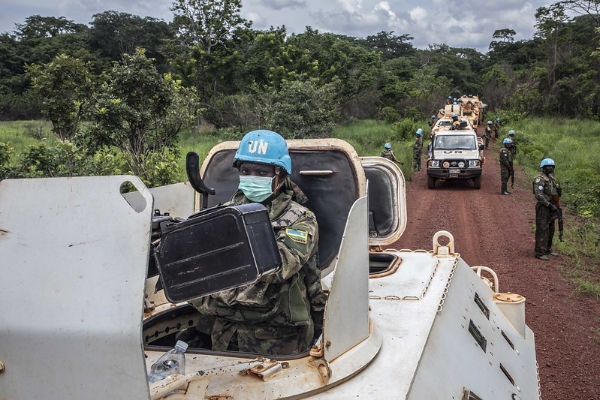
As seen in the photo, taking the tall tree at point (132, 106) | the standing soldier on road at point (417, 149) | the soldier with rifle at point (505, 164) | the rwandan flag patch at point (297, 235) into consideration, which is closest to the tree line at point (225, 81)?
the tall tree at point (132, 106)

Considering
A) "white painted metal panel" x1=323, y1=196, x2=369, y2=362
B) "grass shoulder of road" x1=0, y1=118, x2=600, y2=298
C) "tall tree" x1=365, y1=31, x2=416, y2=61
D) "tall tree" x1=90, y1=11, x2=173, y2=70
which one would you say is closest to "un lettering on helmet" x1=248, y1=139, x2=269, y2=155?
"white painted metal panel" x1=323, y1=196, x2=369, y2=362

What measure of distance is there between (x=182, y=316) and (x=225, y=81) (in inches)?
965

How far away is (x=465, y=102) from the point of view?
31234mm

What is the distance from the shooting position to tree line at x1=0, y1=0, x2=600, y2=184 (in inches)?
388

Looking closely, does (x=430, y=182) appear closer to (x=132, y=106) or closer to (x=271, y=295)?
(x=132, y=106)

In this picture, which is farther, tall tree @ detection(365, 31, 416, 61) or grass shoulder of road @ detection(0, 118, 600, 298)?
tall tree @ detection(365, 31, 416, 61)

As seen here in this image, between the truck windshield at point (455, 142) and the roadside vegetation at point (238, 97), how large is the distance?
1.49m

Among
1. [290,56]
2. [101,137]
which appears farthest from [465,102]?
[101,137]

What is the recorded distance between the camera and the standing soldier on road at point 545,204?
34.6 ft

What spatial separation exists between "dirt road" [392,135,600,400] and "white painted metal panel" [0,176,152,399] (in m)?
5.05

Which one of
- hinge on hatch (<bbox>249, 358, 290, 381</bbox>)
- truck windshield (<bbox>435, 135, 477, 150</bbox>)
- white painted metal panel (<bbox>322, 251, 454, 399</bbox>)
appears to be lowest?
truck windshield (<bbox>435, 135, 477, 150</bbox>)

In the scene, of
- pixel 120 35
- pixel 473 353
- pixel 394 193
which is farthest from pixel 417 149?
pixel 120 35

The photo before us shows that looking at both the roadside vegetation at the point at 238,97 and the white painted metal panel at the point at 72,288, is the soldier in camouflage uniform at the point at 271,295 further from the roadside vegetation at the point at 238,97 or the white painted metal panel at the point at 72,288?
the roadside vegetation at the point at 238,97

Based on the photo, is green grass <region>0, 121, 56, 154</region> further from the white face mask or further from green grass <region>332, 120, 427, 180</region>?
green grass <region>332, 120, 427, 180</region>
